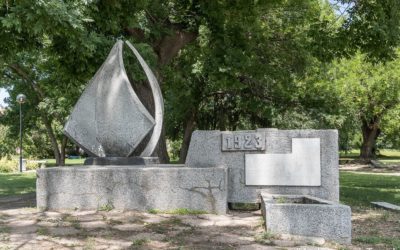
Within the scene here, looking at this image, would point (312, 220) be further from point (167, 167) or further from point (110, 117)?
point (110, 117)

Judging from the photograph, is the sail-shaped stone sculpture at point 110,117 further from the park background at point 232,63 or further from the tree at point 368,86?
the tree at point 368,86

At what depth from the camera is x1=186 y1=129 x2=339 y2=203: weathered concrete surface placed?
321 inches

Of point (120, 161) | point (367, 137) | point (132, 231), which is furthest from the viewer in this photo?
point (367, 137)

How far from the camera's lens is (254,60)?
17031 mm

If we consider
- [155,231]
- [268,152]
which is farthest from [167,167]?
[155,231]

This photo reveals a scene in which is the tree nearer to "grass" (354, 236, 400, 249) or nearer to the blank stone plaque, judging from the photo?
the blank stone plaque

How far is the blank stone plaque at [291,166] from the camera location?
812cm

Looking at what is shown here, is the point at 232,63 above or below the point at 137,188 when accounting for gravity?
above

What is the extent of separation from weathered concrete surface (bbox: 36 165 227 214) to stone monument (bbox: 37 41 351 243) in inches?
0.6

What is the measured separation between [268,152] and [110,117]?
2.90 metres

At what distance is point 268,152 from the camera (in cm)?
821

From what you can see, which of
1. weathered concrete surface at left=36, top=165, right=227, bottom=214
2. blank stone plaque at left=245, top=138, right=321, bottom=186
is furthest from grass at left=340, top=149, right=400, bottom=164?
weathered concrete surface at left=36, top=165, right=227, bottom=214

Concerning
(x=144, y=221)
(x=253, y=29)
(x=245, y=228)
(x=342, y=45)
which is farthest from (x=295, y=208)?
(x=253, y=29)

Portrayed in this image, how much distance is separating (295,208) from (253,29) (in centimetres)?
1124
